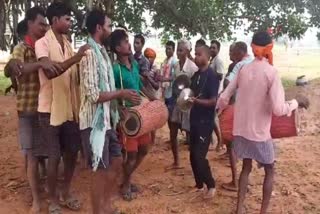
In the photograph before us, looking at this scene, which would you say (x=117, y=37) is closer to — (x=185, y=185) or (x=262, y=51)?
(x=262, y=51)

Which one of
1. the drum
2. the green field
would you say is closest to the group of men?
the drum

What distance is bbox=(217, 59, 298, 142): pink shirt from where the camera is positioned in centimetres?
414

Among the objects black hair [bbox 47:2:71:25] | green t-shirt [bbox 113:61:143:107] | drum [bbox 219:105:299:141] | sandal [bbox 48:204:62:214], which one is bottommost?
sandal [bbox 48:204:62:214]

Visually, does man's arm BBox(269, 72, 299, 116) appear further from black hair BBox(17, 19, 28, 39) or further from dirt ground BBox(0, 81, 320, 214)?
black hair BBox(17, 19, 28, 39)

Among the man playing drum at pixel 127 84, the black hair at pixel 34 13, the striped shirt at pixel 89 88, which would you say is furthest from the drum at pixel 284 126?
the black hair at pixel 34 13

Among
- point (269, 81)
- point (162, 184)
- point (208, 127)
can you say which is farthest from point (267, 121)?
point (162, 184)

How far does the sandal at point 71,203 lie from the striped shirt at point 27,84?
38.6 inches

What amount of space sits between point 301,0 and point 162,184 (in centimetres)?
506

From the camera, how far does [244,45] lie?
5555mm

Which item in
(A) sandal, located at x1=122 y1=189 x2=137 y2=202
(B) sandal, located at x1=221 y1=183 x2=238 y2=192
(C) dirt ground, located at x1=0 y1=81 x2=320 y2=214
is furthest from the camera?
(B) sandal, located at x1=221 y1=183 x2=238 y2=192

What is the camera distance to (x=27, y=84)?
4.56 metres

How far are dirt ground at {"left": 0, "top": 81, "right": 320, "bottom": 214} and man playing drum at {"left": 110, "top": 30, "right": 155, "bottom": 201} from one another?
0.33 meters

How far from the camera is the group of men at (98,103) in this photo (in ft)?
13.1

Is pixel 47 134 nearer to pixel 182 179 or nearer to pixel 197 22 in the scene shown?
pixel 182 179
